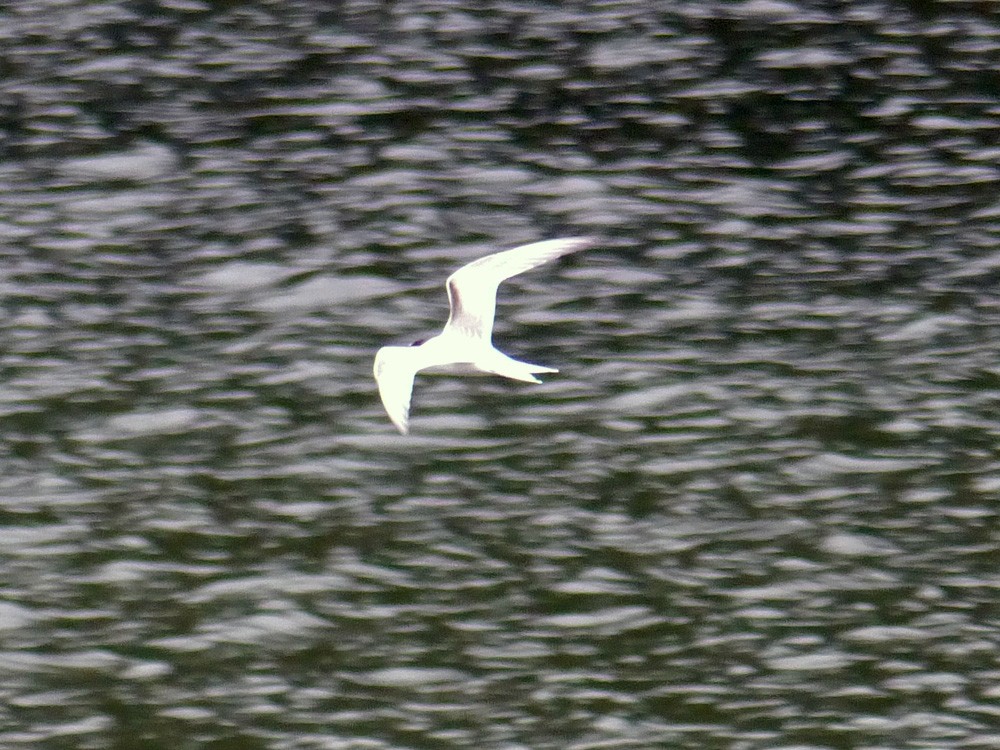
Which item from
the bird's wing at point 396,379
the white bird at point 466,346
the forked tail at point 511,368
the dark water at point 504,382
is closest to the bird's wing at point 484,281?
the white bird at point 466,346

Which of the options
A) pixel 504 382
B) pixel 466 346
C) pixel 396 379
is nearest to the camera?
pixel 396 379

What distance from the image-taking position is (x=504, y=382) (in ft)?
76.6

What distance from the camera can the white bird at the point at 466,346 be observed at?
17125mm

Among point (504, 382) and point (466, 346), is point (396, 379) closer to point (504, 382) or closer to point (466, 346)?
point (466, 346)

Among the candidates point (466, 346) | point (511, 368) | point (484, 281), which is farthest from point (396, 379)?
point (484, 281)

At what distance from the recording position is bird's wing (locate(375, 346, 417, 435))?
658 inches

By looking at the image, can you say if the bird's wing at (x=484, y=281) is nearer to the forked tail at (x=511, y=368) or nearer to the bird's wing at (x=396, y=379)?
the forked tail at (x=511, y=368)

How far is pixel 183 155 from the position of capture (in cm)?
2820

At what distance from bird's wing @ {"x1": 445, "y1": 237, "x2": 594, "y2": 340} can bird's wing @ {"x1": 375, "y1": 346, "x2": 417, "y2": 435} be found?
136 cm

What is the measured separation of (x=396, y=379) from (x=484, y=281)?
252 centimetres

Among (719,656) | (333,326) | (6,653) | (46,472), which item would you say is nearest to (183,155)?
(333,326)

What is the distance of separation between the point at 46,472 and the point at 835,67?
46.4ft

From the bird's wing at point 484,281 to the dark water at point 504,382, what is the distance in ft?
7.98

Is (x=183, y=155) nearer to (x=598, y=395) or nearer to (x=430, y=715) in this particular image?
(x=598, y=395)
